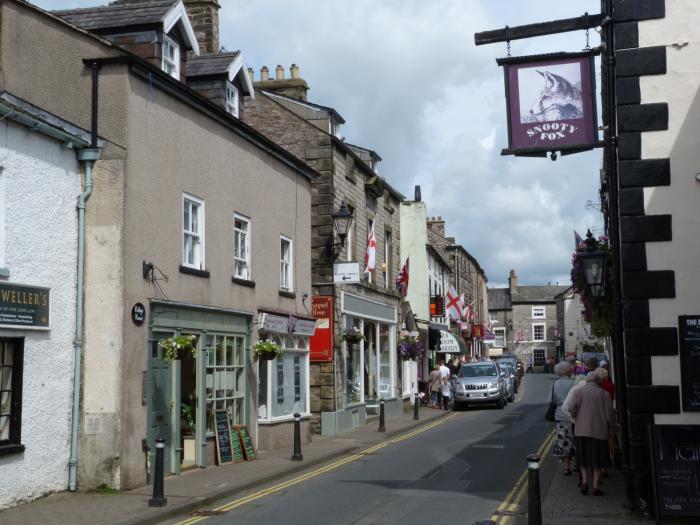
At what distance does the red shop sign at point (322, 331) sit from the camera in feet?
76.8

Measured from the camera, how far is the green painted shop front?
14211mm

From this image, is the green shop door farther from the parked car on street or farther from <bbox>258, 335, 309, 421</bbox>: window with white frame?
the parked car on street

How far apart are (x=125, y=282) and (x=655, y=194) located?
768cm

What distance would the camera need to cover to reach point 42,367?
12.1 metres

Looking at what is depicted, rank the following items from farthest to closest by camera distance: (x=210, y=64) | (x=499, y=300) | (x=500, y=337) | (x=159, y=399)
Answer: (x=499, y=300) → (x=500, y=337) → (x=210, y=64) → (x=159, y=399)

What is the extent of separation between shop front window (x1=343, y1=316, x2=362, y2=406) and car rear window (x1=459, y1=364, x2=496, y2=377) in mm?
8271

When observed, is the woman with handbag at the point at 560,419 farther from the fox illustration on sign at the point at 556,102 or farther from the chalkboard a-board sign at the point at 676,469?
the fox illustration on sign at the point at 556,102

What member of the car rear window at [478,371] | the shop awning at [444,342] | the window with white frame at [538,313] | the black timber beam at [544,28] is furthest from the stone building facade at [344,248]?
the window with white frame at [538,313]

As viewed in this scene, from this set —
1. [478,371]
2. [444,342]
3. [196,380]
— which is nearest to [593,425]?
[196,380]

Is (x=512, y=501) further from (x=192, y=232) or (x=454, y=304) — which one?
(x=454, y=304)

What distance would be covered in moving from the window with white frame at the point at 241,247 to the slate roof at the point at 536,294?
280 feet

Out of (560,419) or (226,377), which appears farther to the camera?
(226,377)

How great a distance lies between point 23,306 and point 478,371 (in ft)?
79.8

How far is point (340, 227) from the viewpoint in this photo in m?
22.4
